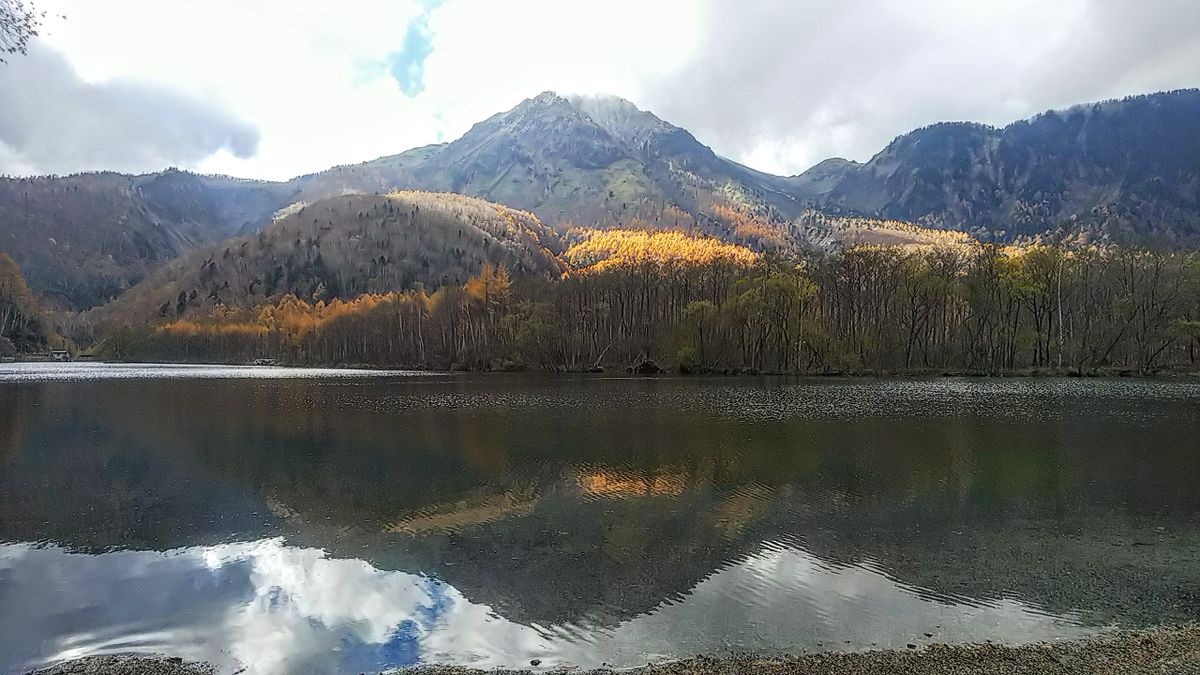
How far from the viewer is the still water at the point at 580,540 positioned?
11.2 meters

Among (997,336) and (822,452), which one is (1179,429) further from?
(997,336)

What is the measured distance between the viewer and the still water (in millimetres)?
11164

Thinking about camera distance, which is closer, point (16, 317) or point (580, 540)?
point (580, 540)

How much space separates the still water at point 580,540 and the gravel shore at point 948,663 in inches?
22.4

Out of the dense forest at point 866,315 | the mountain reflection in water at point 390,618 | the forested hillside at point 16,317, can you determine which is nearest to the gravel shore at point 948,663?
the mountain reflection in water at point 390,618

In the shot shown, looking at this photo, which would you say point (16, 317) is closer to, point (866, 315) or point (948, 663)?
point (866, 315)

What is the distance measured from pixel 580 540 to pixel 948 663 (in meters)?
9.32

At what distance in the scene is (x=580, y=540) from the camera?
16750 mm

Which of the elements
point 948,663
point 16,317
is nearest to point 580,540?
point 948,663

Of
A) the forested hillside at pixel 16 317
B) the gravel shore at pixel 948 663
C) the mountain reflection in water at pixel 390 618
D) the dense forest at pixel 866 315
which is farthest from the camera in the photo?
the forested hillside at pixel 16 317

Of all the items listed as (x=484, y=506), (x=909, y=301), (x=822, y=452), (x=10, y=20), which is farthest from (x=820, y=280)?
(x=10, y=20)

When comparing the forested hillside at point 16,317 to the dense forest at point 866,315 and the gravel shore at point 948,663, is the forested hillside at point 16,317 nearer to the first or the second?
the dense forest at point 866,315

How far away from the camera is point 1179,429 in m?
34.3

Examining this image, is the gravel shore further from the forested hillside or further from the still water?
the forested hillside
